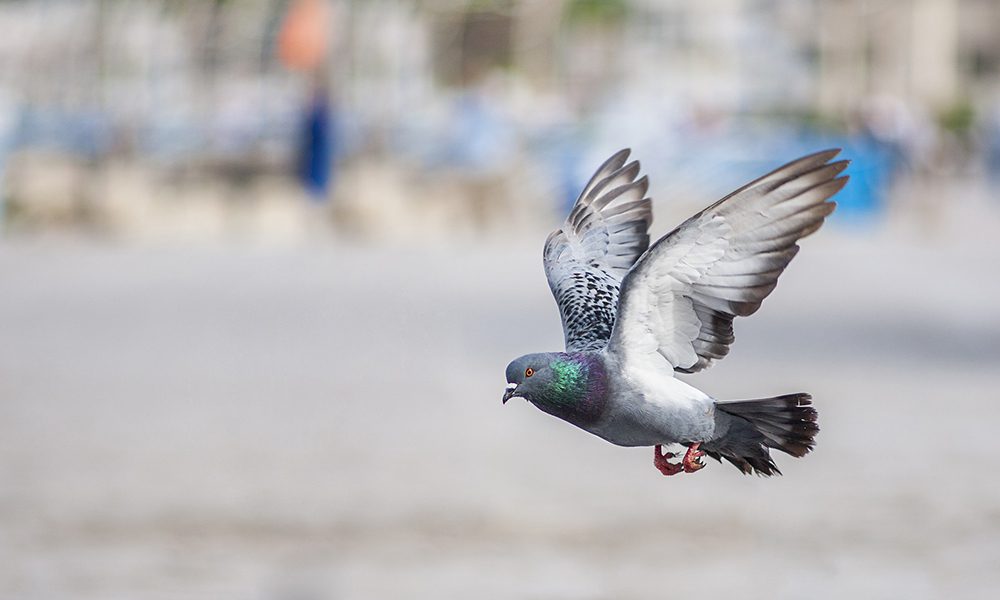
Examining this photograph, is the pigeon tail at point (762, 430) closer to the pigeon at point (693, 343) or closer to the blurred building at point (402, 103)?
the pigeon at point (693, 343)

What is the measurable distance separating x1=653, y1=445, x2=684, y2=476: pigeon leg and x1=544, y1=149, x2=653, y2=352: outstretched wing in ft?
0.59

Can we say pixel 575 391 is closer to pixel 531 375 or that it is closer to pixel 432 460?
pixel 531 375

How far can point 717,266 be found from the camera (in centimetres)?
147

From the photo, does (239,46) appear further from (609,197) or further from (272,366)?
(609,197)

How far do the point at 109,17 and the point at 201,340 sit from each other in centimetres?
1247

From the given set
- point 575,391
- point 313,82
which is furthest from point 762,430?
point 313,82

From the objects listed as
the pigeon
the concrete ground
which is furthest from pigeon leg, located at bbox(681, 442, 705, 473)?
the concrete ground

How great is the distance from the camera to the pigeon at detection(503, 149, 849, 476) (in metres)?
1.29

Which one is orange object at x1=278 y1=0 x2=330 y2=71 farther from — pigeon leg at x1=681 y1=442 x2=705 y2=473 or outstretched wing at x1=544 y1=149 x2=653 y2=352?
pigeon leg at x1=681 y1=442 x2=705 y2=473

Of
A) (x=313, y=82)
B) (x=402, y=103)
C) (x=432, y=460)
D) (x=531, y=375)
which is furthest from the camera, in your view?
(x=402, y=103)

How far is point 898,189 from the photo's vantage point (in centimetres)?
3422

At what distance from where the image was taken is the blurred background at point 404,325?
32.3 feet

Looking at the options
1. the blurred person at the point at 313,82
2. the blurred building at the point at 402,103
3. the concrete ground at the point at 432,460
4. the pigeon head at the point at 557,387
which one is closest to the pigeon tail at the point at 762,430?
the pigeon head at the point at 557,387

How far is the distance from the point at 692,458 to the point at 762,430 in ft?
0.30
